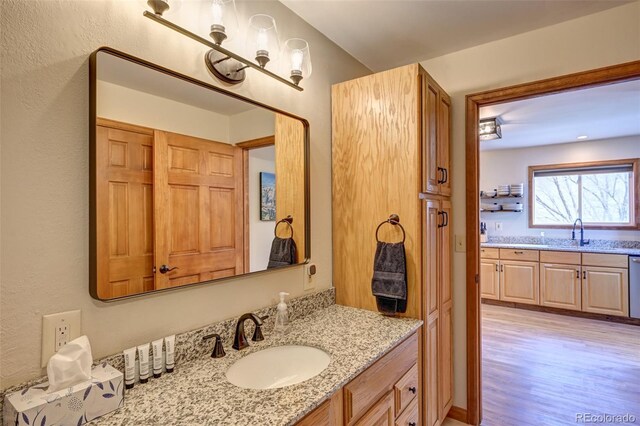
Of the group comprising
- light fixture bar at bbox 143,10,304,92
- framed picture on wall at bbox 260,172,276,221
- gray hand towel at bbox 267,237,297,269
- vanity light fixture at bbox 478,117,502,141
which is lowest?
gray hand towel at bbox 267,237,297,269

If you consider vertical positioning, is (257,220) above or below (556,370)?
above

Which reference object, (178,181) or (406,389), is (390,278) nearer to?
(406,389)

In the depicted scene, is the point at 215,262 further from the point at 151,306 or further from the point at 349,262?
the point at 349,262

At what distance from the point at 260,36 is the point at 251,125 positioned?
37cm

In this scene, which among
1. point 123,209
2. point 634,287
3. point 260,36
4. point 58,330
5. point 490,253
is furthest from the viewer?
point 490,253

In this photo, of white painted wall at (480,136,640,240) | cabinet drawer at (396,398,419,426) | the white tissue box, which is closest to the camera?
the white tissue box

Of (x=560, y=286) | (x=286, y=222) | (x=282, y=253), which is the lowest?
(x=560, y=286)

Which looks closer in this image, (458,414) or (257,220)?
(257,220)

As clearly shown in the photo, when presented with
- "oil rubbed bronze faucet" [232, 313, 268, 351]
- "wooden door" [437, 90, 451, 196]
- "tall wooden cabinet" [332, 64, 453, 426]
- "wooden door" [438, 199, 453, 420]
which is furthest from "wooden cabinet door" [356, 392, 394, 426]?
"wooden door" [437, 90, 451, 196]

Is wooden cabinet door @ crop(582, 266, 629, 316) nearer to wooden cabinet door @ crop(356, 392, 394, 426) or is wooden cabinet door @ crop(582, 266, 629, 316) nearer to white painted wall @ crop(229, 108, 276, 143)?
wooden cabinet door @ crop(356, 392, 394, 426)

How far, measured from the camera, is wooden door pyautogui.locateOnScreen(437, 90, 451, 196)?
1992mm

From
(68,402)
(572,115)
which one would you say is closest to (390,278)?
(68,402)

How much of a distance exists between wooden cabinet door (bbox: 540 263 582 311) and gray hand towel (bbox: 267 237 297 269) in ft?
13.5

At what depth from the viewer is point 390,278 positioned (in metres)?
1.71
